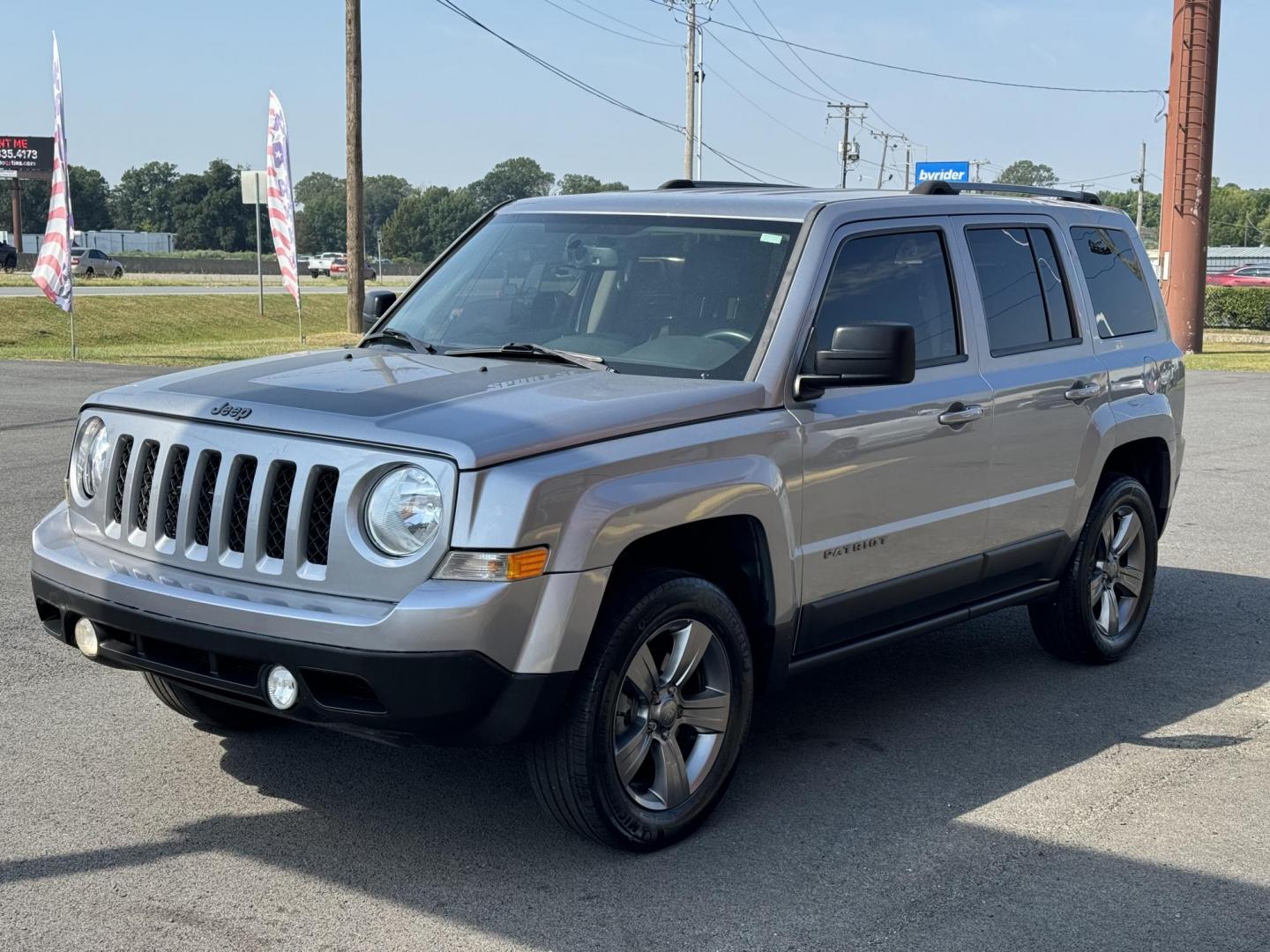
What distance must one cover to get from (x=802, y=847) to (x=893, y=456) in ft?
4.65

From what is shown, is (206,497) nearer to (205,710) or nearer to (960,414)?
(205,710)

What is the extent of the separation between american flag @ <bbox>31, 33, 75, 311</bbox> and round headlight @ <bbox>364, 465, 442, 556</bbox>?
706 inches

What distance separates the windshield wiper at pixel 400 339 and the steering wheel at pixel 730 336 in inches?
39.3

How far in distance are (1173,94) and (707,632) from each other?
2772 centimetres

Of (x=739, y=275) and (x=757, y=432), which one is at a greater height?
(x=739, y=275)

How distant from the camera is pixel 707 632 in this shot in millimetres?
4395

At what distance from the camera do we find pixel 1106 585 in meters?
6.55

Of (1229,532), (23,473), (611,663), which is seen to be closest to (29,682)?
(611,663)

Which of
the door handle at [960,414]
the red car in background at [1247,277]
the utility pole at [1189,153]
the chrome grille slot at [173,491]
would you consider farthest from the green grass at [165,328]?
the red car in background at [1247,277]

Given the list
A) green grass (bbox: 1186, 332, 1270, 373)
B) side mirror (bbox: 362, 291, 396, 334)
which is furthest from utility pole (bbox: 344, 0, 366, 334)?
side mirror (bbox: 362, 291, 396, 334)

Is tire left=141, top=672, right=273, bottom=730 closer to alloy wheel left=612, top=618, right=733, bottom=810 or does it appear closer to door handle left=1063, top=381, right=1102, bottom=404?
alloy wheel left=612, top=618, right=733, bottom=810

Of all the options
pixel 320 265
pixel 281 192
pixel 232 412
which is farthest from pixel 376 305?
pixel 320 265

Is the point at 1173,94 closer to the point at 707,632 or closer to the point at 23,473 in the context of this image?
the point at 23,473

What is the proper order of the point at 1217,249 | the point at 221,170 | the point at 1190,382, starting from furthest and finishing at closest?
the point at 221,170 → the point at 1217,249 → the point at 1190,382
